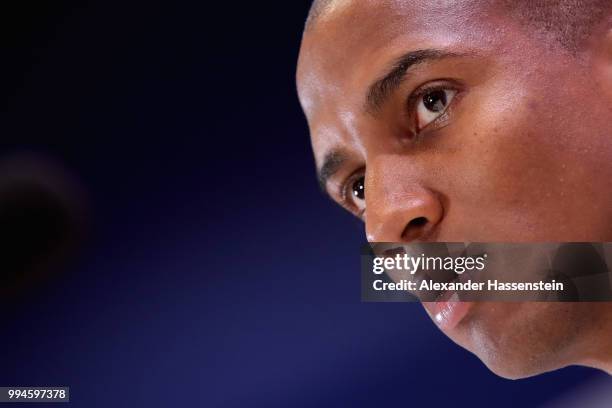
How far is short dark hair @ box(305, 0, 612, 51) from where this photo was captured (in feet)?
2.56

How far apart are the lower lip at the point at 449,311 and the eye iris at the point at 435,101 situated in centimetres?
21

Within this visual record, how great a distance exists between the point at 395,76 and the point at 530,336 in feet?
1.02

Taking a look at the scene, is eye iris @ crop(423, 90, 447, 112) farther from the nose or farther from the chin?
the chin

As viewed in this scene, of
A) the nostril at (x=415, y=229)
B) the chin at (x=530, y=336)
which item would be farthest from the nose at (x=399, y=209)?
the chin at (x=530, y=336)

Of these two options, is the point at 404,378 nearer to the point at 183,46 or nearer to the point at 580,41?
the point at 580,41

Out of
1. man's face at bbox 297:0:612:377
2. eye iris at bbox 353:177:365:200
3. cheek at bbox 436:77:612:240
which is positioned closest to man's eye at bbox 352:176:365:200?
eye iris at bbox 353:177:365:200

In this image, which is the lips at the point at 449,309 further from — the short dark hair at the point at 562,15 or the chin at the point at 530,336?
the short dark hair at the point at 562,15

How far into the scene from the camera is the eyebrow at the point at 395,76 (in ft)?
2.62

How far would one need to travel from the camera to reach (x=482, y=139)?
0.77m

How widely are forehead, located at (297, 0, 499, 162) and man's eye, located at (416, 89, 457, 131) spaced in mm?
47

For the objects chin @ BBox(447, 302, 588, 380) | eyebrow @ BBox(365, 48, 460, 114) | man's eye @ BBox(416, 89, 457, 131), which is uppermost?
eyebrow @ BBox(365, 48, 460, 114)

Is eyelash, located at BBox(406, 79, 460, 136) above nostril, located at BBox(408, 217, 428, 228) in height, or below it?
above

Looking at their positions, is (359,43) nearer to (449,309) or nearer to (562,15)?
(562,15)

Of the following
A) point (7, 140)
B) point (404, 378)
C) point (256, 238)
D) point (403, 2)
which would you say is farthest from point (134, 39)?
point (404, 378)
